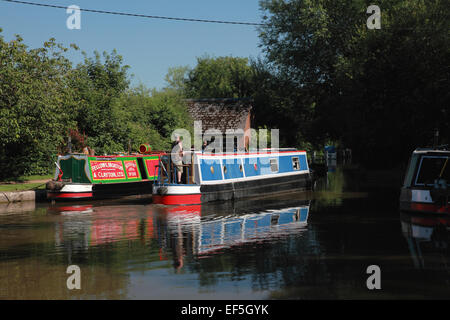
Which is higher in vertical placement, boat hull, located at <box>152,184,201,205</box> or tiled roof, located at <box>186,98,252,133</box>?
tiled roof, located at <box>186,98,252,133</box>

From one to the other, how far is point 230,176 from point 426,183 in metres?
8.94

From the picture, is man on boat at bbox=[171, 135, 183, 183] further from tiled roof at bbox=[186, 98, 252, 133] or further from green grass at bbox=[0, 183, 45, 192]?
tiled roof at bbox=[186, 98, 252, 133]

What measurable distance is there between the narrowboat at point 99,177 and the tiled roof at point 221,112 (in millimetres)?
23039

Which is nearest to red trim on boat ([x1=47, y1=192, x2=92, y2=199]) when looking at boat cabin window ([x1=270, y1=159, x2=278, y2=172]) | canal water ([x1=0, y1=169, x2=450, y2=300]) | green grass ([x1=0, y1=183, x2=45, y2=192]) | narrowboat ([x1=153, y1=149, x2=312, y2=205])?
green grass ([x1=0, y1=183, x2=45, y2=192])

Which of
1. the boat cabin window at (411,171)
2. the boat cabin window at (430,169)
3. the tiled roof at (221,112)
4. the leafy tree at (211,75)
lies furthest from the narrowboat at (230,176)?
the leafy tree at (211,75)

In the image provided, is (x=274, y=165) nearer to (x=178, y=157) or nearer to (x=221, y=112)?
(x=178, y=157)

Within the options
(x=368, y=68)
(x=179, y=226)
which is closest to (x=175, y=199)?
(x=179, y=226)

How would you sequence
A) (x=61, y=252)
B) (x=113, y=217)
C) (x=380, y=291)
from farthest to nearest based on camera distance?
(x=113, y=217), (x=61, y=252), (x=380, y=291)

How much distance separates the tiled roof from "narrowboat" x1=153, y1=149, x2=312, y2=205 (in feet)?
72.6

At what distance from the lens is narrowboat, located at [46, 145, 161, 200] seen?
2333cm

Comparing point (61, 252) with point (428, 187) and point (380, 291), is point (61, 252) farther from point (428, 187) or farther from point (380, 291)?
point (428, 187)

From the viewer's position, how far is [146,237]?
13273 mm
